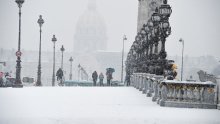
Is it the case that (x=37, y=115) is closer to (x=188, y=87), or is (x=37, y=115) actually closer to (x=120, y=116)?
(x=120, y=116)

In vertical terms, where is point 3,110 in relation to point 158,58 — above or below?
below

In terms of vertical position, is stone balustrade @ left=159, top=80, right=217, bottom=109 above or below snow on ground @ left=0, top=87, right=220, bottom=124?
above

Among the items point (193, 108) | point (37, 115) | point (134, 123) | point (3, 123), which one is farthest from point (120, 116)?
point (193, 108)

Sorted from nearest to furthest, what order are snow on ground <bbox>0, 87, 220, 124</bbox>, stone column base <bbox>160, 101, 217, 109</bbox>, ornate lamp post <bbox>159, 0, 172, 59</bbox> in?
snow on ground <bbox>0, 87, 220, 124</bbox>, stone column base <bbox>160, 101, 217, 109</bbox>, ornate lamp post <bbox>159, 0, 172, 59</bbox>

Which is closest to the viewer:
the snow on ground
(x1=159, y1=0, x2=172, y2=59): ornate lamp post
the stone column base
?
the snow on ground

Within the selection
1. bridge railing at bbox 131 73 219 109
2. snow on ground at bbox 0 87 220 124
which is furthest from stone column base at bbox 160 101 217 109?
snow on ground at bbox 0 87 220 124

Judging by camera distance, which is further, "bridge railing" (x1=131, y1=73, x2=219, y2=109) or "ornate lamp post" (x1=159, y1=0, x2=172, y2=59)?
"ornate lamp post" (x1=159, y1=0, x2=172, y2=59)

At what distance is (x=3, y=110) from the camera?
14875mm

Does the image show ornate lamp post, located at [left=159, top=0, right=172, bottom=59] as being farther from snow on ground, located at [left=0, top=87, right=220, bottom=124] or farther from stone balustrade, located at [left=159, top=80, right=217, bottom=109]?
snow on ground, located at [left=0, top=87, right=220, bottom=124]

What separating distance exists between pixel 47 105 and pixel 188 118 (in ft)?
16.3

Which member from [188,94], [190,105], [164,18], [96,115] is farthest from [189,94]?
[164,18]

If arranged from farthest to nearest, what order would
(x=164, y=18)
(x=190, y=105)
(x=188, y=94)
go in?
(x=164, y=18) < (x=188, y=94) < (x=190, y=105)

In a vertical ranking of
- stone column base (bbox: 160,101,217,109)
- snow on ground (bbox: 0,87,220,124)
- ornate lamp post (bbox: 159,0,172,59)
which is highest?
ornate lamp post (bbox: 159,0,172,59)

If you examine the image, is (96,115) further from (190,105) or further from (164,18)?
(164,18)
